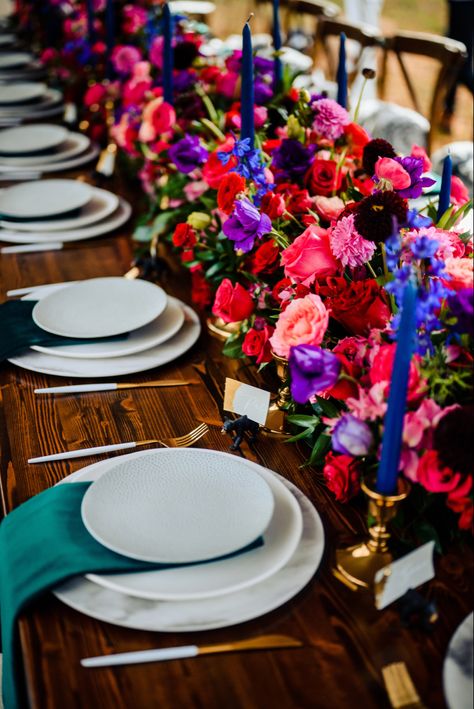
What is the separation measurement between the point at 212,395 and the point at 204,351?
15 cm

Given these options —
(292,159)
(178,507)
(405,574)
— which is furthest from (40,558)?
(292,159)

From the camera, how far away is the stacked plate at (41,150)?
2.28m

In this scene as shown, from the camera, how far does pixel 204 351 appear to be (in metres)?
1.36

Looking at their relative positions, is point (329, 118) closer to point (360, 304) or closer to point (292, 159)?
point (292, 159)

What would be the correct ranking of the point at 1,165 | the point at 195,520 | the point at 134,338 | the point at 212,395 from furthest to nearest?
the point at 1,165 < the point at 134,338 < the point at 212,395 < the point at 195,520

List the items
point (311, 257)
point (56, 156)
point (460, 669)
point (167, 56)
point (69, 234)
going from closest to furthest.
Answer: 1. point (460, 669)
2. point (311, 257)
3. point (167, 56)
4. point (69, 234)
5. point (56, 156)

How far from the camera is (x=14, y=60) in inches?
138

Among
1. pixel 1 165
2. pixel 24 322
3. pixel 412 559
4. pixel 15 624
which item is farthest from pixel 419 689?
pixel 1 165

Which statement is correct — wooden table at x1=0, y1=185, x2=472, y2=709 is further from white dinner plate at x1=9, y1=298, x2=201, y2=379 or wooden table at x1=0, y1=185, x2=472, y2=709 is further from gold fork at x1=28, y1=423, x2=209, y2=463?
white dinner plate at x1=9, y1=298, x2=201, y2=379

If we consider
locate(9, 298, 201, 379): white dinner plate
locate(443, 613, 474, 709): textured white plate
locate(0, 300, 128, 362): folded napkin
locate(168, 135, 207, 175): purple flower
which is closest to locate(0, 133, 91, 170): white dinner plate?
locate(168, 135, 207, 175): purple flower

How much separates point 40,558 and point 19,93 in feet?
8.14

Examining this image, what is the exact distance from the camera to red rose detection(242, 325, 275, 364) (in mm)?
1180

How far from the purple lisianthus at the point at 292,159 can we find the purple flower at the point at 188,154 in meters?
0.18

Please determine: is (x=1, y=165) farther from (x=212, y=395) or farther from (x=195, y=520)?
(x=195, y=520)
